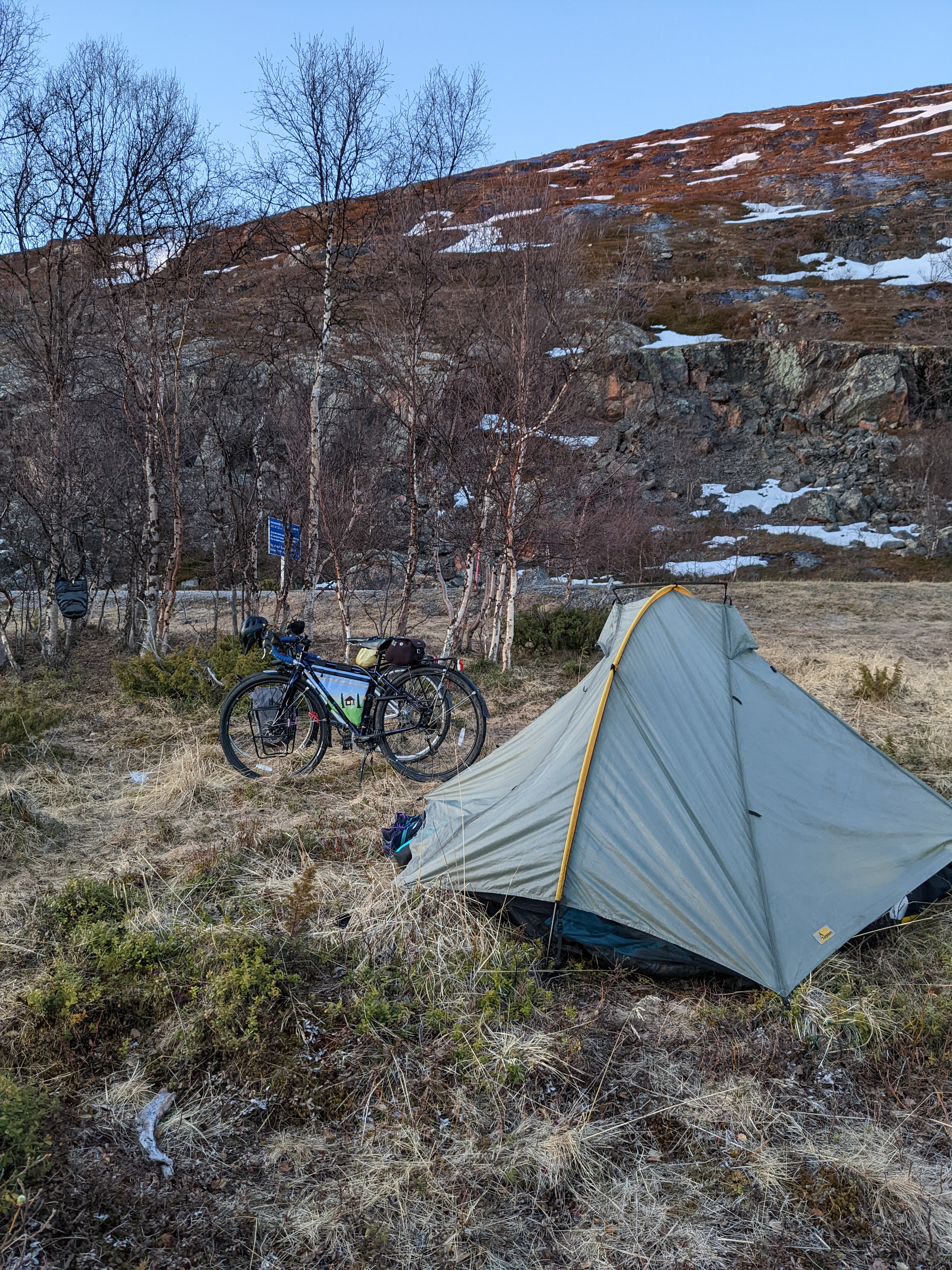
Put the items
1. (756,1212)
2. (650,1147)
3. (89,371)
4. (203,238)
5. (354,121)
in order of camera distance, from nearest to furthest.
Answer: (756,1212), (650,1147), (354,121), (203,238), (89,371)

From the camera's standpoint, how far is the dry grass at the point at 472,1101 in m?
2.34

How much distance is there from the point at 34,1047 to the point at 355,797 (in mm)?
2900

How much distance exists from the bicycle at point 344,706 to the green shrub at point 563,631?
16.4 feet

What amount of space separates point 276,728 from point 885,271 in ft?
187

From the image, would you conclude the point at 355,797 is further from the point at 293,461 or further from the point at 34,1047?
the point at 293,461

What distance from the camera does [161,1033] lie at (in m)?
3.19

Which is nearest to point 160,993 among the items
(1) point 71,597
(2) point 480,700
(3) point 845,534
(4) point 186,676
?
(2) point 480,700

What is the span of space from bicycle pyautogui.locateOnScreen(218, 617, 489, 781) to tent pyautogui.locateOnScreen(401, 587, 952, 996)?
1.39 m

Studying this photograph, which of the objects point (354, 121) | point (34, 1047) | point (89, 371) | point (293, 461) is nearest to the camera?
point (34, 1047)

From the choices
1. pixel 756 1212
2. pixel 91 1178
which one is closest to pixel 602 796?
pixel 756 1212

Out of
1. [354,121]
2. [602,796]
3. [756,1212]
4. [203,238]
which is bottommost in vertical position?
[756,1212]

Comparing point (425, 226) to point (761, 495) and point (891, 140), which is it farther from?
point (891, 140)

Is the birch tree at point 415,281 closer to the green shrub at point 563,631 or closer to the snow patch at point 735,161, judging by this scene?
the green shrub at point 563,631

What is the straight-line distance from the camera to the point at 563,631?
36.6 feet
